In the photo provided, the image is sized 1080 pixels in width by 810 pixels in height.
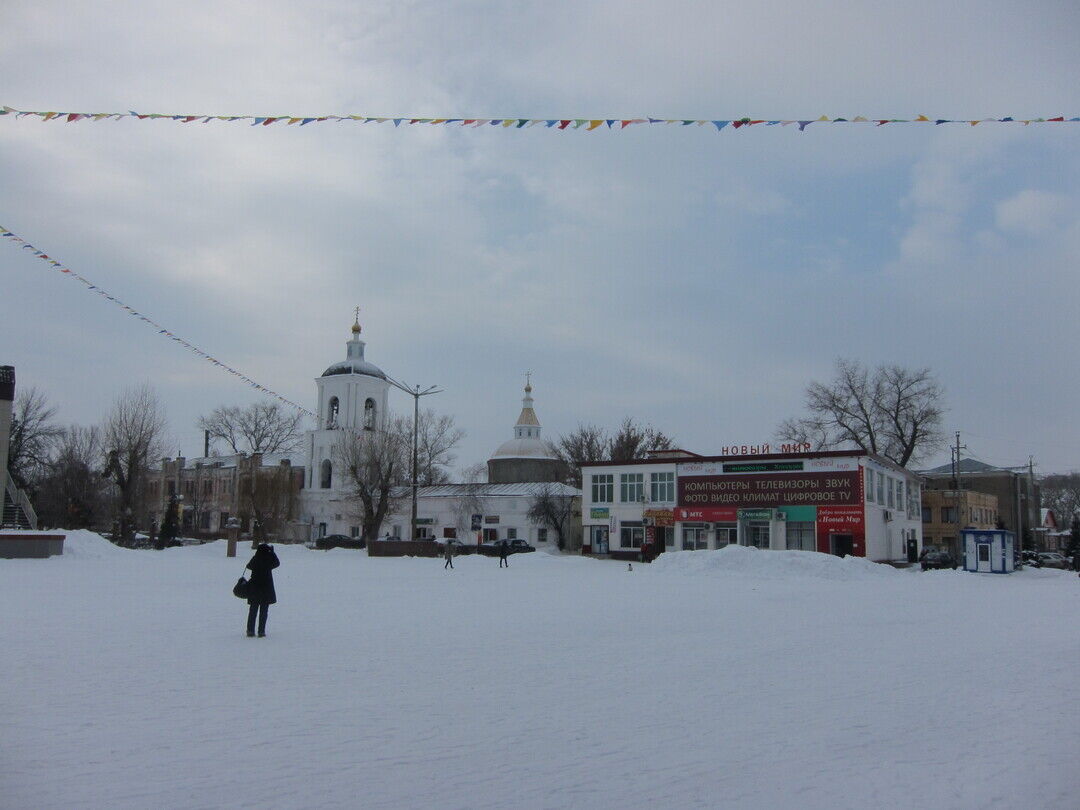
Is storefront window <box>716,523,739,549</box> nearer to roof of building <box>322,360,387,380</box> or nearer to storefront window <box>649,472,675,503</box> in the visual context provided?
storefront window <box>649,472,675,503</box>

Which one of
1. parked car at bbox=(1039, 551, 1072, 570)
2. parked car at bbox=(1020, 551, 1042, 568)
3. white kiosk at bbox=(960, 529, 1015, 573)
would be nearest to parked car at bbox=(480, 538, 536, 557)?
white kiosk at bbox=(960, 529, 1015, 573)

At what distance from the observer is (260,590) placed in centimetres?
1301

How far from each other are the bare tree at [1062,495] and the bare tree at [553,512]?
63.0 meters

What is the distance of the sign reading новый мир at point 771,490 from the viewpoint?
46125 millimetres

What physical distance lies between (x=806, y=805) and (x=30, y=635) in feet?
35.6

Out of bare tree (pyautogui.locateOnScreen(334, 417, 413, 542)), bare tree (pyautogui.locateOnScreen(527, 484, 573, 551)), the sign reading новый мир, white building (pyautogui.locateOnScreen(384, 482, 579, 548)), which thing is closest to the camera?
the sign reading новый мир

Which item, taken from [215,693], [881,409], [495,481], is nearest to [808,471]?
[881,409]

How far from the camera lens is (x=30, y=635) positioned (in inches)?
496

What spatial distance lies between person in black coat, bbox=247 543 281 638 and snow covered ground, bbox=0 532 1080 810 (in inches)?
13.3

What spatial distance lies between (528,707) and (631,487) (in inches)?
1792

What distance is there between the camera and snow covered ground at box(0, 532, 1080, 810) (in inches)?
241

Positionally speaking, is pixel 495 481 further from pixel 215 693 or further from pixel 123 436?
pixel 215 693

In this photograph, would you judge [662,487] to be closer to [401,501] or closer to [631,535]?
[631,535]

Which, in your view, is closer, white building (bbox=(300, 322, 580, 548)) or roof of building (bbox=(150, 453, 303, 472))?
white building (bbox=(300, 322, 580, 548))
